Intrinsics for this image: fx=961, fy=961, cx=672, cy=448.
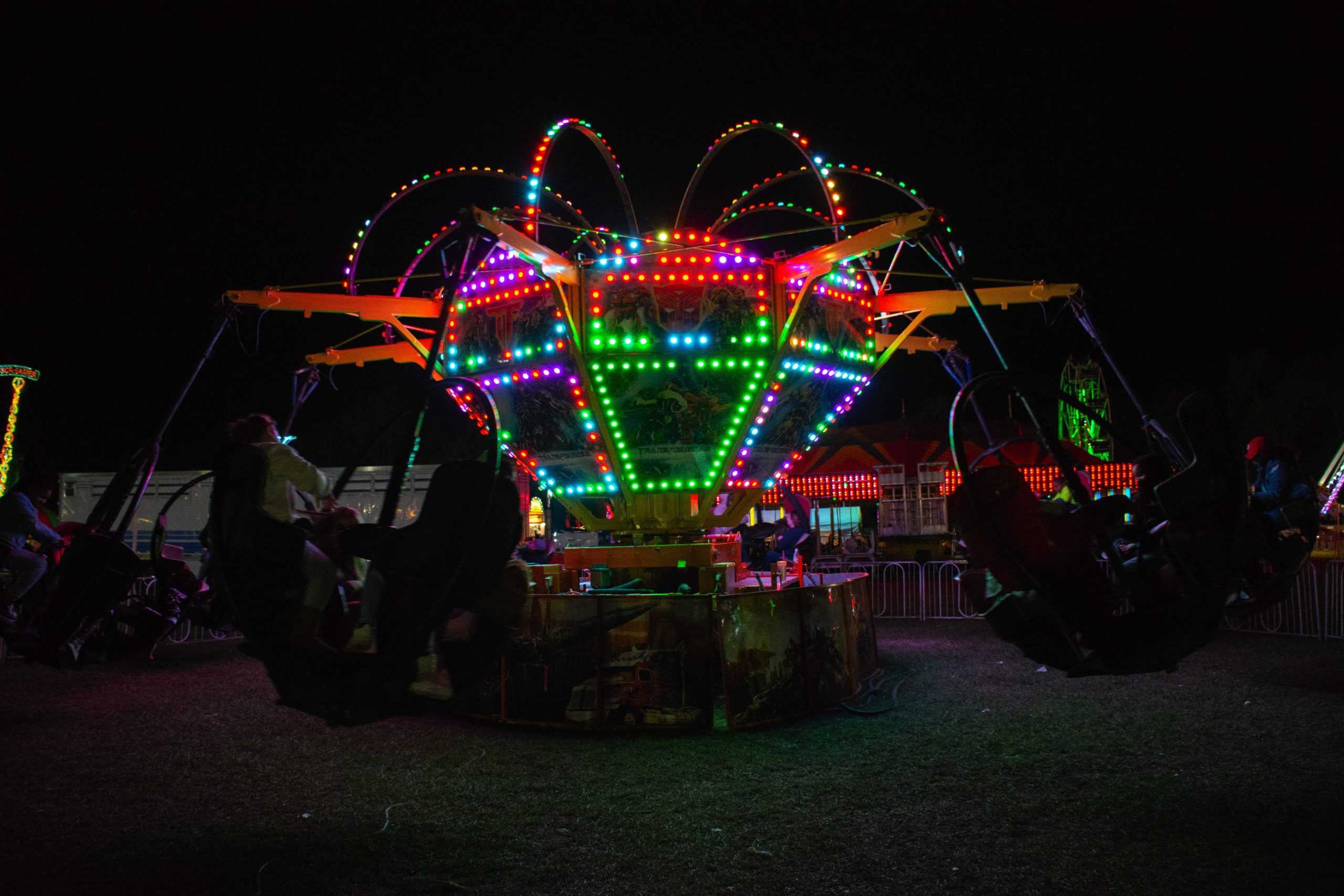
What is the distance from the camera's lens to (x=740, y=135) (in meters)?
10.1

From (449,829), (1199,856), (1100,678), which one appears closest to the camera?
(1199,856)

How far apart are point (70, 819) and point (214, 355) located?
1492cm

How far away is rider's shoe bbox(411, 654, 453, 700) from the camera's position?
441 cm

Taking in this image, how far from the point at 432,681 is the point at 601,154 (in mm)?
6751

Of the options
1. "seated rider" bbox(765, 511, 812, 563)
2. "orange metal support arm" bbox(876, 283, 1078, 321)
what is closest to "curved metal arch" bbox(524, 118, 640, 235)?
"orange metal support arm" bbox(876, 283, 1078, 321)

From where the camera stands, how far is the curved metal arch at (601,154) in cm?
906

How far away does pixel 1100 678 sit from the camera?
34.2 feet

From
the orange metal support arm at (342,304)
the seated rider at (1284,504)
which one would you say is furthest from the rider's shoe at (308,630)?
the seated rider at (1284,504)

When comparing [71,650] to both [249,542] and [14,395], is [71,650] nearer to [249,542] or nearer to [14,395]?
[249,542]

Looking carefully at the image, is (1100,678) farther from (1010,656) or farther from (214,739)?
(214,739)

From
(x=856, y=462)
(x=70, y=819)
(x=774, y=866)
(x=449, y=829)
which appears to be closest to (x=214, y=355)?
(x=70, y=819)

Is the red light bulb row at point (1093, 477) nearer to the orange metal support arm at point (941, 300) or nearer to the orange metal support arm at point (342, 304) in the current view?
the orange metal support arm at point (941, 300)

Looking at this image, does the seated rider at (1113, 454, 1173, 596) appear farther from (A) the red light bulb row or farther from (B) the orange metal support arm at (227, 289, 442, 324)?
(A) the red light bulb row

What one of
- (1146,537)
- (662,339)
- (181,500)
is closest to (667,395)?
(662,339)
